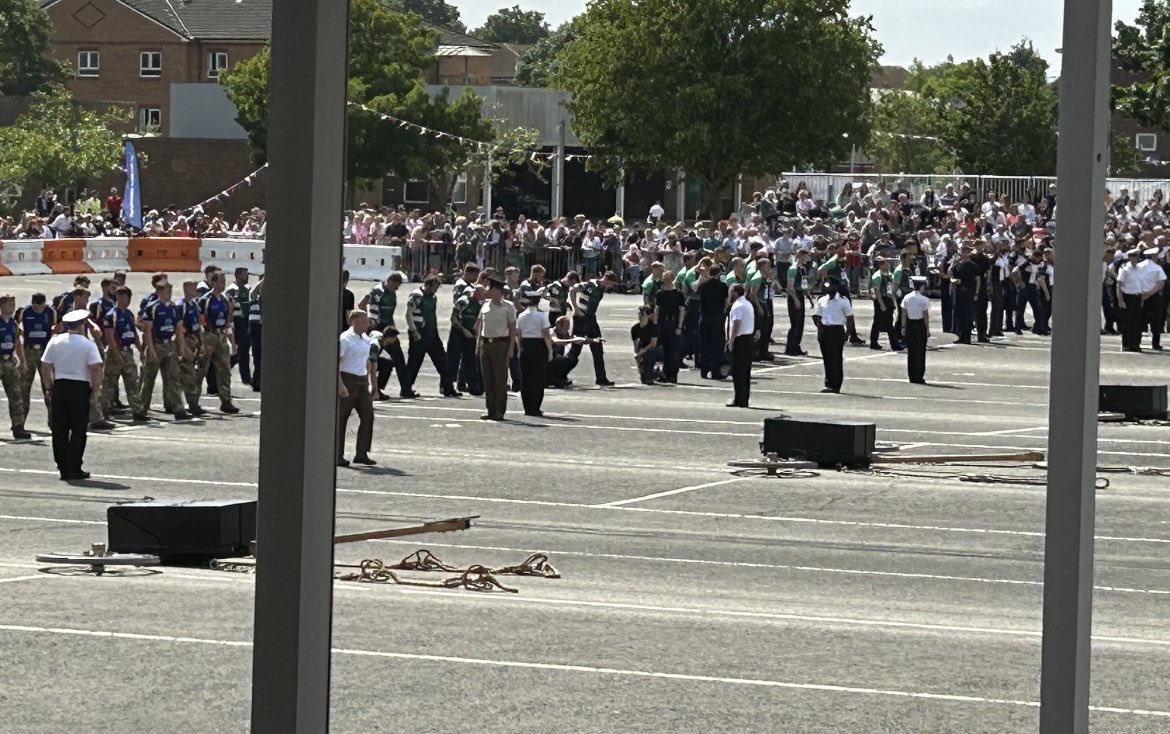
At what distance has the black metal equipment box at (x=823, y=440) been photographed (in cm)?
2045

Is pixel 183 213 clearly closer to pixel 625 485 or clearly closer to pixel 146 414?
pixel 146 414

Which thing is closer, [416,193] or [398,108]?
[398,108]

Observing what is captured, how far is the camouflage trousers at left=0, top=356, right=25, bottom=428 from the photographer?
21.6 m

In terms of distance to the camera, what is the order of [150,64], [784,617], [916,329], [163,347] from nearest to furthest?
[784,617] → [163,347] → [916,329] → [150,64]

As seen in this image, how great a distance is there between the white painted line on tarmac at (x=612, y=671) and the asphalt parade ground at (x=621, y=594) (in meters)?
0.03

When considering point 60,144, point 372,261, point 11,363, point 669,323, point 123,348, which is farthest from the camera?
point 60,144

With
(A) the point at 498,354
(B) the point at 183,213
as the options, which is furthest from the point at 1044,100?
(A) the point at 498,354

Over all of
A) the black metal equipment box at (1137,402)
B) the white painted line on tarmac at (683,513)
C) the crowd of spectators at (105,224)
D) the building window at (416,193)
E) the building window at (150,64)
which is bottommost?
the white painted line on tarmac at (683,513)

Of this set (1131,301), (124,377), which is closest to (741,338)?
(124,377)

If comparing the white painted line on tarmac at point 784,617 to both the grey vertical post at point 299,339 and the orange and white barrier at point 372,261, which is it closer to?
the grey vertical post at point 299,339

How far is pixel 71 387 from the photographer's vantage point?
744 inches

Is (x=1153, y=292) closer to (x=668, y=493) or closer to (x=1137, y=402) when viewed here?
(x=1137, y=402)

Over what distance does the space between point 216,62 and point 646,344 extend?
27.8 meters

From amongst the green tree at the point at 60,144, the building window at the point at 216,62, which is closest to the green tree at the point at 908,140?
the building window at the point at 216,62
